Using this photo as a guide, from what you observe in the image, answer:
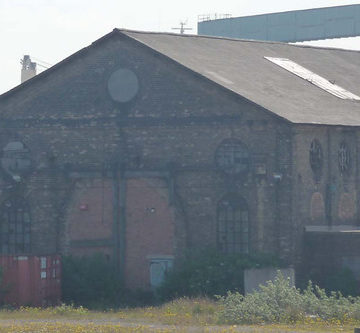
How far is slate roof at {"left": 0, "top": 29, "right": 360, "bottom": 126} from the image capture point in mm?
37250

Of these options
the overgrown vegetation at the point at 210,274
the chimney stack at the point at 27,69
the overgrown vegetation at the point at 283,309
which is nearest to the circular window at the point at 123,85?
the overgrown vegetation at the point at 210,274

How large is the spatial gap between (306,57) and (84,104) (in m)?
11.2

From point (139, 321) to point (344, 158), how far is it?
11.4m

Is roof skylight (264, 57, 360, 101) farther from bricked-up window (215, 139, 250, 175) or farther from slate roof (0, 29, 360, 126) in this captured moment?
bricked-up window (215, 139, 250, 175)

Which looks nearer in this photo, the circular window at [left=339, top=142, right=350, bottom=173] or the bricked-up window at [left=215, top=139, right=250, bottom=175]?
the bricked-up window at [left=215, top=139, right=250, bottom=175]

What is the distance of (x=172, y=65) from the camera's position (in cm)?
3759

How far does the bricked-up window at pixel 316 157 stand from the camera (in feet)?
121

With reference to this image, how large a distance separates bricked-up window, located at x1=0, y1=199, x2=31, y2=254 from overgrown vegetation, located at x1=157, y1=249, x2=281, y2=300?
5402 millimetres

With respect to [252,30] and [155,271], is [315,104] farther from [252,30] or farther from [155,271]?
[252,30]

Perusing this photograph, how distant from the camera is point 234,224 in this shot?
36.8 metres

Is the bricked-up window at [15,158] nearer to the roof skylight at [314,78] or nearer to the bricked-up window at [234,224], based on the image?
the bricked-up window at [234,224]

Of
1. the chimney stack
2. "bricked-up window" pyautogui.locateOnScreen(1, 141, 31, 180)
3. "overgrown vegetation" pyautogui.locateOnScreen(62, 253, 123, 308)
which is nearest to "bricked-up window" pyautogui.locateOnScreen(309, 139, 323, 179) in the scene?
"overgrown vegetation" pyautogui.locateOnScreen(62, 253, 123, 308)

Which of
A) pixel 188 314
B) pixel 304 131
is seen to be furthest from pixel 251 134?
pixel 188 314

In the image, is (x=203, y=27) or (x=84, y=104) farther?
(x=203, y=27)
